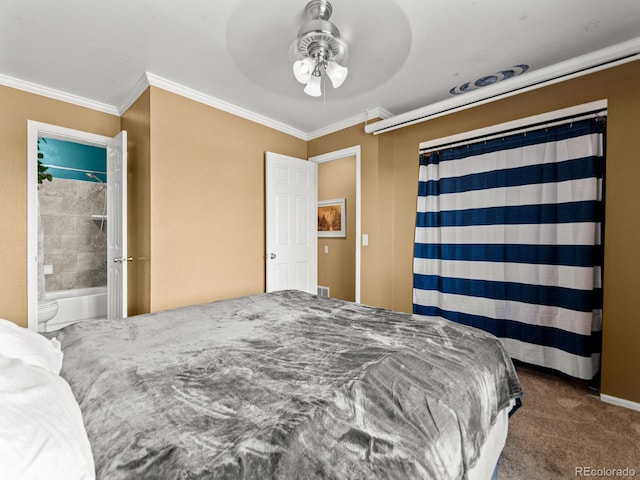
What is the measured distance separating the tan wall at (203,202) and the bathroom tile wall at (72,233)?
8.75ft

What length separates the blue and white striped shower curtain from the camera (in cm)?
227

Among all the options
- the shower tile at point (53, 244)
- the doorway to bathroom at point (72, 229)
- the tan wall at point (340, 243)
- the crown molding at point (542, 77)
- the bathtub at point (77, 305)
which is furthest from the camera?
the tan wall at point (340, 243)

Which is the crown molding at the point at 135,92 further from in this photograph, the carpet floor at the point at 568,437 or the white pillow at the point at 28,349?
the carpet floor at the point at 568,437

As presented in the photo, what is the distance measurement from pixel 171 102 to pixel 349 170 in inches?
104

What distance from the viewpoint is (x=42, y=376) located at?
83cm

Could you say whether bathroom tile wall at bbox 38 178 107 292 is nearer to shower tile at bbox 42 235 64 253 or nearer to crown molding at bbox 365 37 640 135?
shower tile at bbox 42 235 64 253

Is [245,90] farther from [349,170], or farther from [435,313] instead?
[435,313]

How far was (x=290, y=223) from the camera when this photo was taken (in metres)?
3.69

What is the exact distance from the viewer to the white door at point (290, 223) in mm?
3469

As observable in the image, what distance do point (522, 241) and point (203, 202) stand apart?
296 centimetres

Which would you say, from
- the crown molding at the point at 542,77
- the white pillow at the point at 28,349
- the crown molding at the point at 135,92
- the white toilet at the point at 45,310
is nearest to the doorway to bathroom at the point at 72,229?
the white toilet at the point at 45,310

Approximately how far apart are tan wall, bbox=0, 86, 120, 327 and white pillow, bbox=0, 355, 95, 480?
2530mm

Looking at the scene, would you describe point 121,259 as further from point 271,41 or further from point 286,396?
point 286,396

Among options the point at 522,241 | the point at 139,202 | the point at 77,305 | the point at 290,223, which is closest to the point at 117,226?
the point at 139,202
